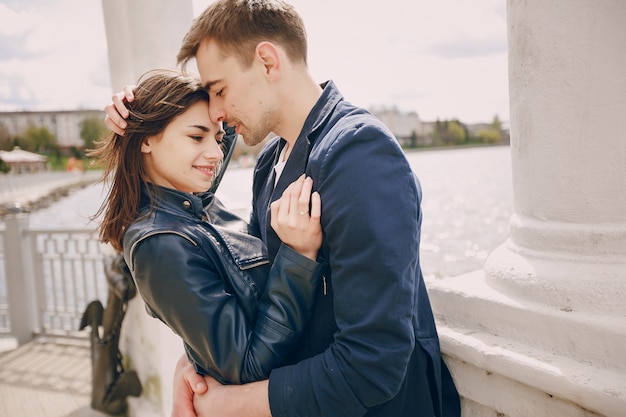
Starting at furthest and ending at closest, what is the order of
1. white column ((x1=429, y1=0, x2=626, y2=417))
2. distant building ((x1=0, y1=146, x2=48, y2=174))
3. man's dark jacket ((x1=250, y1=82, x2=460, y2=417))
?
distant building ((x1=0, y1=146, x2=48, y2=174)) → white column ((x1=429, y1=0, x2=626, y2=417)) → man's dark jacket ((x1=250, y1=82, x2=460, y2=417))

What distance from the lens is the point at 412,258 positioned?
1.24m

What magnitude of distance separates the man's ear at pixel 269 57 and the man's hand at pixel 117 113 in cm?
48

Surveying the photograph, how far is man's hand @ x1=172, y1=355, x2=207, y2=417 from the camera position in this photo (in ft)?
4.89

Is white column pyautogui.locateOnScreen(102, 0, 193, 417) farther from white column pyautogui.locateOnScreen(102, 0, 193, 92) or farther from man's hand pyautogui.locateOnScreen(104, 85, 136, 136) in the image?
man's hand pyautogui.locateOnScreen(104, 85, 136, 136)

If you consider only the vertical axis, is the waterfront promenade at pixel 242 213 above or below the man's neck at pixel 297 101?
below

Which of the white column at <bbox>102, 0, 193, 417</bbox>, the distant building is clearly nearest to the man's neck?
the white column at <bbox>102, 0, 193, 417</bbox>

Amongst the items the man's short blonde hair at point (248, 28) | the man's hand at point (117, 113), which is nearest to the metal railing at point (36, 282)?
the man's hand at point (117, 113)

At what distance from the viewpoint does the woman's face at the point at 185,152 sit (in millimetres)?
1672

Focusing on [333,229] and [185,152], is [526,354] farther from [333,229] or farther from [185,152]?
[185,152]

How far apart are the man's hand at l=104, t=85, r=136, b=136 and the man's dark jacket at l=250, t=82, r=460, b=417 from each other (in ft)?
2.26

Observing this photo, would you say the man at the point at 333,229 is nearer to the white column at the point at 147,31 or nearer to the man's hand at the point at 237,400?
the man's hand at the point at 237,400

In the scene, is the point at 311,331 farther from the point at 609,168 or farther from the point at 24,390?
the point at 24,390

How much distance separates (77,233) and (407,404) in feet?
17.5

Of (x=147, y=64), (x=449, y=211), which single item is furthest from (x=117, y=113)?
(x=449, y=211)
